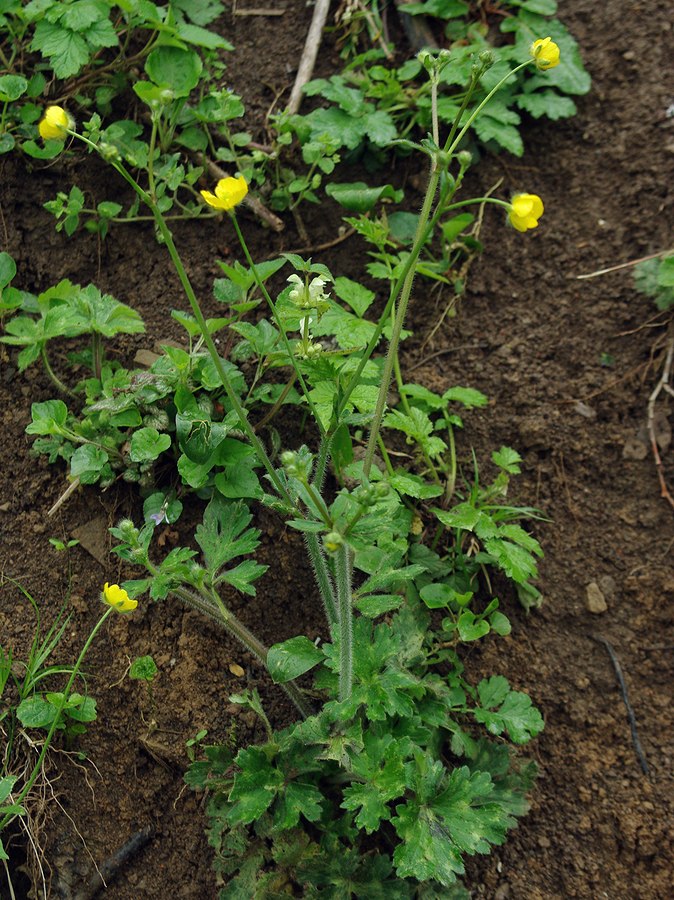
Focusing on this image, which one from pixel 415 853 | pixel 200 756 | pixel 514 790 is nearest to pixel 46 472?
pixel 200 756

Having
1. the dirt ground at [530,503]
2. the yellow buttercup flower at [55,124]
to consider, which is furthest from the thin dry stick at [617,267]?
the yellow buttercup flower at [55,124]

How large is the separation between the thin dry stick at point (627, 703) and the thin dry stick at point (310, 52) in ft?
7.29

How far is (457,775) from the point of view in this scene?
1945 mm

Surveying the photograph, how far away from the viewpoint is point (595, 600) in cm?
255

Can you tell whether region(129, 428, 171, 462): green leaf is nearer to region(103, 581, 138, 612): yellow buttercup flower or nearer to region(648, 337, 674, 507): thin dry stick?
region(103, 581, 138, 612): yellow buttercup flower

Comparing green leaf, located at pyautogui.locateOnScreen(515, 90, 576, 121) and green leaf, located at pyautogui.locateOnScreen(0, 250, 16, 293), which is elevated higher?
green leaf, located at pyautogui.locateOnScreen(0, 250, 16, 293)

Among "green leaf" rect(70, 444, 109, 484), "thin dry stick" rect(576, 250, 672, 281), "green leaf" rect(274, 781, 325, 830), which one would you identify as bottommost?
"green leaf" rect(274, 781, 325, 830)

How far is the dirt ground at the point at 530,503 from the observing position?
220 centimetres

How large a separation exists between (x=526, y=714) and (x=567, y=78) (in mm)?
2407

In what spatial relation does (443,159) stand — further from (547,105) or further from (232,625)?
(547,105)

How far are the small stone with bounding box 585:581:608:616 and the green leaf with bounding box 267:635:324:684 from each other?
40.8 inches

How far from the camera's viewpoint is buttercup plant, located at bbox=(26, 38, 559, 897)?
179 cm

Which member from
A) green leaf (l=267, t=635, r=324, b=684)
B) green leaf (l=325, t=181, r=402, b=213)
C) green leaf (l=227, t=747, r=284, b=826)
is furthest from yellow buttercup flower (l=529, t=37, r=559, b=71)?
green leaf (l=227, t=747, r=284, b=826)

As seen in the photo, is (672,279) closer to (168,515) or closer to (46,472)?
(168,515)
